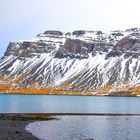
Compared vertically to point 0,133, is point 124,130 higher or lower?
lower

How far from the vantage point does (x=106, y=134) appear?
81.1 metres

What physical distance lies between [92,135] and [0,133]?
18269 millimetres

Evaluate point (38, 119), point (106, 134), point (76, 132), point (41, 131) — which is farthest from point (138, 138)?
point (38, 119)

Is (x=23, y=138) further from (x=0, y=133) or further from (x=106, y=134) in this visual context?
(x=106, y=134)

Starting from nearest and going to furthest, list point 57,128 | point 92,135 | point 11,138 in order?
1. point 11,138
2. point 92,135
3. point 57,128

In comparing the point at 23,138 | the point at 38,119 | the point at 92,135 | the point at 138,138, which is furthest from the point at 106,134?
the point at 38,119

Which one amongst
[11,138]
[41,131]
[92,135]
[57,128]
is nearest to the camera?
[11,138]

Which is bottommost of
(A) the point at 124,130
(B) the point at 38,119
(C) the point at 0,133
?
(B) the point at 38,119

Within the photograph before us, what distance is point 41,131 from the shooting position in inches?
3322

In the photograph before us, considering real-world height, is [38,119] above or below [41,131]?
below

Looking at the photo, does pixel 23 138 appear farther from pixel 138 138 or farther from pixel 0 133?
pixel 138 138

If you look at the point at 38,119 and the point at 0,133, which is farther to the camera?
the point at 38,119

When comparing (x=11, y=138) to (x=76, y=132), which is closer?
(x=11, y=138)

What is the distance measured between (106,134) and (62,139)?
1195 cm
